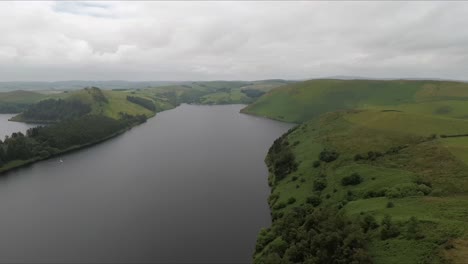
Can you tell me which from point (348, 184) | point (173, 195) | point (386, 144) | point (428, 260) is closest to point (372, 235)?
point (428, 260)

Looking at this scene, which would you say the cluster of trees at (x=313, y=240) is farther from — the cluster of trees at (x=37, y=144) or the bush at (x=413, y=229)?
the cluster of trees at (x=37, y=144)

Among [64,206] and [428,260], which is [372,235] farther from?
[64,206]

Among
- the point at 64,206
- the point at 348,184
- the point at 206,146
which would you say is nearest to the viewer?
the point at 348,184

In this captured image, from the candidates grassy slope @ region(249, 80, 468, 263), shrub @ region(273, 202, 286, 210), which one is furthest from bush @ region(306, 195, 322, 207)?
shrub @ region(273, 202, 286, 210)

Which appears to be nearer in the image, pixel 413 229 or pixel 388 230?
pixel 413 229

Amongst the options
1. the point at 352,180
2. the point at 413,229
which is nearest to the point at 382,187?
the point at 352,180

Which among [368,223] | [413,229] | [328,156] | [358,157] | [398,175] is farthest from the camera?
[328,156]

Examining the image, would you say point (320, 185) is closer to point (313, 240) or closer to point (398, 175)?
point (398, 175)

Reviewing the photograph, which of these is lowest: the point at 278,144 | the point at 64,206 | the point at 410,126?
the point at 64,206
